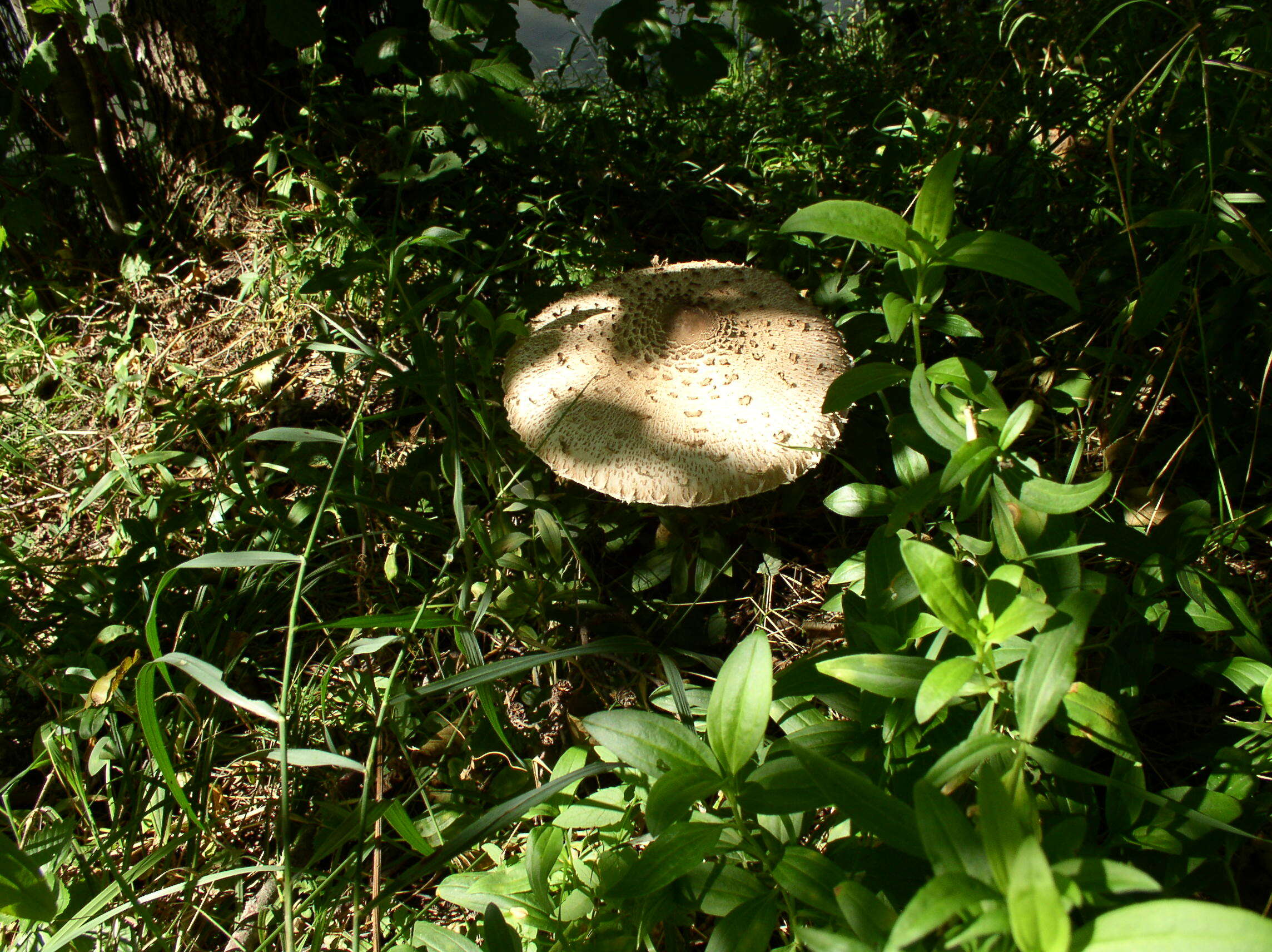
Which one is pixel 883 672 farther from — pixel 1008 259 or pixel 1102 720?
pixel 1008 259

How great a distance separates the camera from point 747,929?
2.83ft

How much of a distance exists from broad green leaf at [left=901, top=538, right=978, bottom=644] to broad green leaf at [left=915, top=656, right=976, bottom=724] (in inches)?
1.9

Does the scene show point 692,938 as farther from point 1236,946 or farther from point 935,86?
point 935,86

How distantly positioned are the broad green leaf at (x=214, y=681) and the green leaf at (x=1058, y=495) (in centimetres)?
110

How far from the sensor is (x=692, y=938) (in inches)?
51.1

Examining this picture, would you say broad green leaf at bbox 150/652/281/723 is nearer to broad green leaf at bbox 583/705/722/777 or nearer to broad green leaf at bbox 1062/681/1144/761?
broad green leaf at bbox 583/705/722/777

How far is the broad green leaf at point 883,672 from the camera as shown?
0.88 meters

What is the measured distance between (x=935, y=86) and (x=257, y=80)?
2828 millimetres

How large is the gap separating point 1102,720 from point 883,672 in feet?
1.05

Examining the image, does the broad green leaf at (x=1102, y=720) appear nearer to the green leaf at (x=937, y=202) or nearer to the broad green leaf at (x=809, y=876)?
the broad green leaf at (x=809, y=876)

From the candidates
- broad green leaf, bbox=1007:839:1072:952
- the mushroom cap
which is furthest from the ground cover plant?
the mushroom cap

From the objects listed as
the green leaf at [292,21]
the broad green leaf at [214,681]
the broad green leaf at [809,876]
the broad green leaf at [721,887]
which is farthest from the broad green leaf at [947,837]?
the green leaf at [292,21]

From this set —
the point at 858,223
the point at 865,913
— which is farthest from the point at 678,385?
the point at 865,913

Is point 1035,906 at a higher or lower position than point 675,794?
higher
